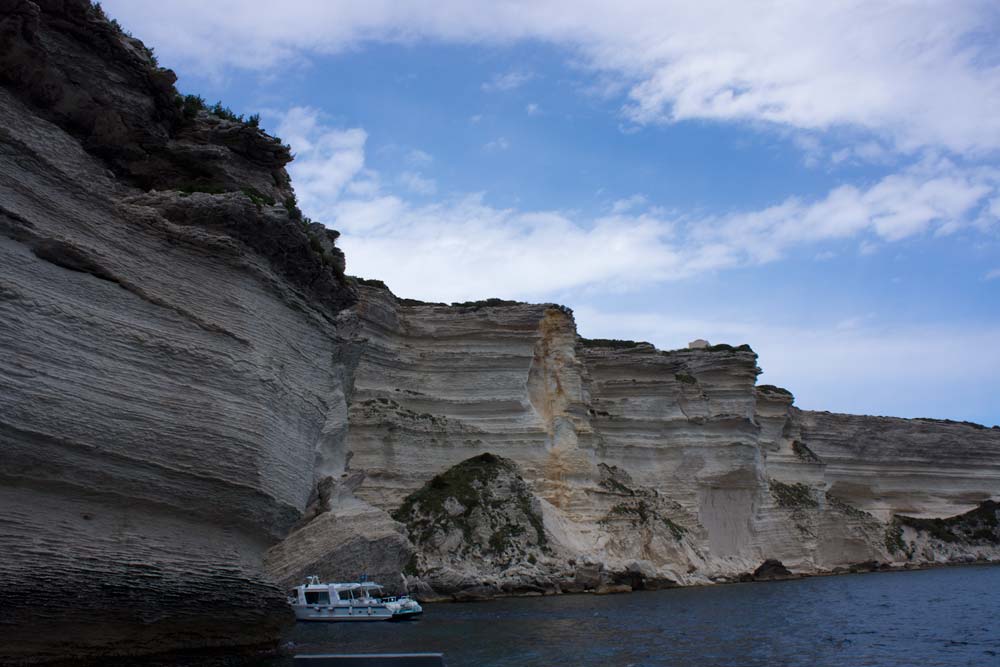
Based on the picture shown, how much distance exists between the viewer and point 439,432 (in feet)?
148

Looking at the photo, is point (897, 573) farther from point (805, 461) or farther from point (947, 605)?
point (947, 605)

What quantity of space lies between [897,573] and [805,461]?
979 centimetres

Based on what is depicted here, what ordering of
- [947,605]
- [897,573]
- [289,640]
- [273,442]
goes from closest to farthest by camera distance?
[273,442], [289,640], [947,605], [897,573]

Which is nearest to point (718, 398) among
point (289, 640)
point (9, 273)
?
point (289, 640)

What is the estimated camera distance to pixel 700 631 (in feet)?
76.7

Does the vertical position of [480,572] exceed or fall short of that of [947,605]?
it exceeds it

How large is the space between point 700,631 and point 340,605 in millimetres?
10936

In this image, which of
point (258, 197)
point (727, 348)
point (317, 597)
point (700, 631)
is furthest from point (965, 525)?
point (258, 197)

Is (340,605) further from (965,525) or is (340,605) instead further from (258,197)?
(965,525)

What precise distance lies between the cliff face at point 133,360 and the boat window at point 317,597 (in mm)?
7948

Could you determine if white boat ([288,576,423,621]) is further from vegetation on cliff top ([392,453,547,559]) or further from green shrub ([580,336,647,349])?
green shrub ([580,336,647,349])

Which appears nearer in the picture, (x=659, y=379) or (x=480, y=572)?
(x=480, y=572)

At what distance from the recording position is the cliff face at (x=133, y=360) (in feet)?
46.8

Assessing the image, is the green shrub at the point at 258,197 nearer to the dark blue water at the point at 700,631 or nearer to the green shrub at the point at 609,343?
the dark blue water at the point at 700,631
